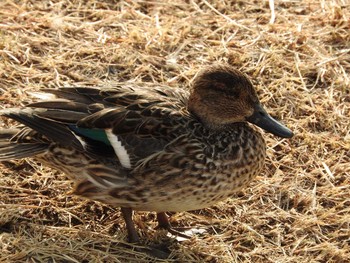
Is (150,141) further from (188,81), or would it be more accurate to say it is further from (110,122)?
(188,81)

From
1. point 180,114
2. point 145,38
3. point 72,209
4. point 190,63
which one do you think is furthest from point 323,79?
point 72,209

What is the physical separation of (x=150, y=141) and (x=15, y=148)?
2.66 ft

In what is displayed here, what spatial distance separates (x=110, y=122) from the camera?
14.4 feet

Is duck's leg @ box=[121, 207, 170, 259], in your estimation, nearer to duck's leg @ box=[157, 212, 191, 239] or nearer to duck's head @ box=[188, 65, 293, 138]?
duck's leg @ box=[157, 212, 191, 239]

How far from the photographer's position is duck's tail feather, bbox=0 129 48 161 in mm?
4531

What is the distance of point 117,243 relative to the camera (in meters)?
4.50

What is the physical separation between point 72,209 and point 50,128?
564 mm

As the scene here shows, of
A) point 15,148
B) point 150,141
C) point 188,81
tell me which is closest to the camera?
point 150,141

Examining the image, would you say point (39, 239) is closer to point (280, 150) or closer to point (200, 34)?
point (280, 150)

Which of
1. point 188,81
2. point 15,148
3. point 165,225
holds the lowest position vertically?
point 165,225

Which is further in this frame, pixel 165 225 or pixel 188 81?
pixel 188 81

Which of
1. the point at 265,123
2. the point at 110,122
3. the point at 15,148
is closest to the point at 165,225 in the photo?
the point at 110,122

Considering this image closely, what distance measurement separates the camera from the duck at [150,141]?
170 inches

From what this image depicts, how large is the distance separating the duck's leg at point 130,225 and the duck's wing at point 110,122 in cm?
28
